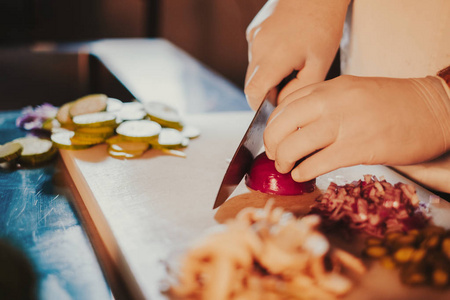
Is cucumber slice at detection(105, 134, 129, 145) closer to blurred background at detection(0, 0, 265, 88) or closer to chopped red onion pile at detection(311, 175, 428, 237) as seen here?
chopped red onion pile at detection(311, 175, 428, 237)

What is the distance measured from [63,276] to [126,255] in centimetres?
14

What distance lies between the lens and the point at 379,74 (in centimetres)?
182

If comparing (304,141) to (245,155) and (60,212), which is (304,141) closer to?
(245,155)

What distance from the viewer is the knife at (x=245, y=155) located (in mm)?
1351

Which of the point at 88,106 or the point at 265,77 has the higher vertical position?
the point at 265,77

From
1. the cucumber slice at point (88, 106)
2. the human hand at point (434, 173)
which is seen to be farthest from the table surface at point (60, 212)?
the human hand at point (434, 173)

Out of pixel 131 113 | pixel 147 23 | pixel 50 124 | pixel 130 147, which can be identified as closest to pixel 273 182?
pixel 130 147

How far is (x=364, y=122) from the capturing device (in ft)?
4.14

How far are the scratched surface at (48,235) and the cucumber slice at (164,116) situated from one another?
438 millimetres

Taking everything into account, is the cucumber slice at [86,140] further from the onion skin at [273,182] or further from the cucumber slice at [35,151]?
the onion skin at [273,182]

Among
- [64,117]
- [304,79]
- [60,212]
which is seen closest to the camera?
[60,212]

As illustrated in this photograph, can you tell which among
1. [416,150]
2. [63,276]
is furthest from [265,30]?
[63,276]

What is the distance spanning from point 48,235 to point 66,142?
1.72ft

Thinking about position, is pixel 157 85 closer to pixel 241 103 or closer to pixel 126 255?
pixel 241 103
